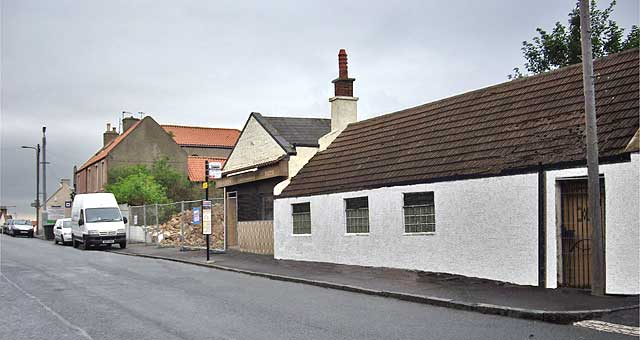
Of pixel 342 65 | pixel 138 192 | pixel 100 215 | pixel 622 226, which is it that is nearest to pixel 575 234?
pixel 622 226

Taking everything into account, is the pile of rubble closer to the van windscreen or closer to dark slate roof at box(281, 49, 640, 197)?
the van windscreen

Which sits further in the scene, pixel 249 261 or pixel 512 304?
pixel 249 261

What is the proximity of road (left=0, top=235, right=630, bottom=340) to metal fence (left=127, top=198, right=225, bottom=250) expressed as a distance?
1270 centimetres

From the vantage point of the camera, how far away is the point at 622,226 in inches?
485

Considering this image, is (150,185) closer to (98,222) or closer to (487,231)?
(98,222)

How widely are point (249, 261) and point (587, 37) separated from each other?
14.0 meters

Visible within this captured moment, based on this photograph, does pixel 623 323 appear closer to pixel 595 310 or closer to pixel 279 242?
pixel 595 310

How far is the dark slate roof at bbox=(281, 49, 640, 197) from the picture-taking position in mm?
13602

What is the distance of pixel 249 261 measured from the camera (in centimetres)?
2322

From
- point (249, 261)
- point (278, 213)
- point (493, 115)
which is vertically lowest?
point (249, 261)

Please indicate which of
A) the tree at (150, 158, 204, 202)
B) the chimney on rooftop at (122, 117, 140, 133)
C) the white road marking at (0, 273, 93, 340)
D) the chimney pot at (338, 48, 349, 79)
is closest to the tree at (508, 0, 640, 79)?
the chimney pot at (338, 48, 349, 79)

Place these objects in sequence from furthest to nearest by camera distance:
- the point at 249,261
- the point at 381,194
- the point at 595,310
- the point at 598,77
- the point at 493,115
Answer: the point at 249,261
the point at 381,194
the point at 493,115
the point at 598,77
the point at 595,310

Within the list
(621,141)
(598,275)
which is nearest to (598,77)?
(621,141)

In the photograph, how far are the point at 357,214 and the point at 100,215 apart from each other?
60.1 feet
